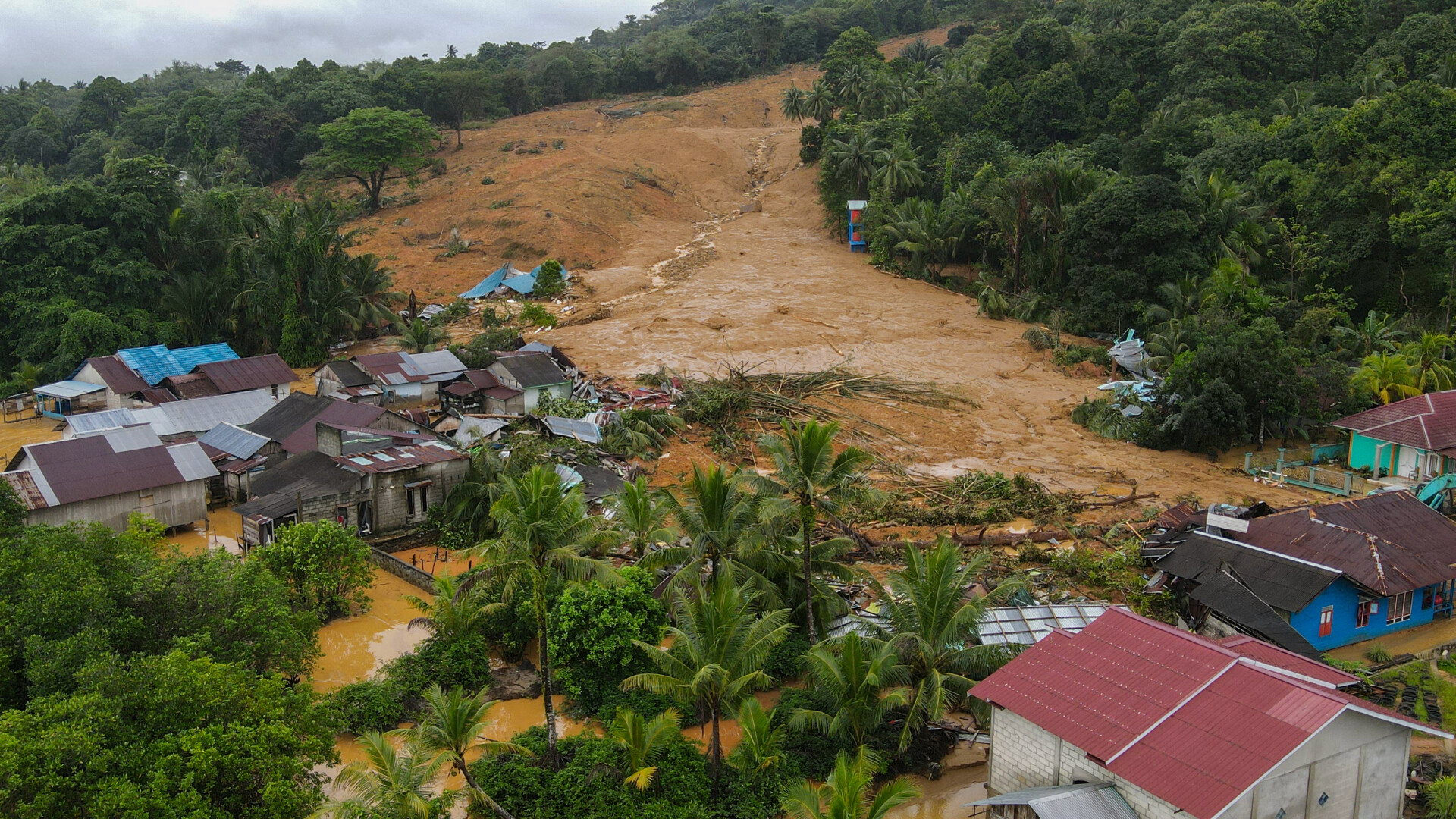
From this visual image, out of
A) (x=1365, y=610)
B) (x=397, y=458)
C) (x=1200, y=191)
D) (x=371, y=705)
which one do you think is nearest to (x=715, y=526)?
(x=371, y=705)

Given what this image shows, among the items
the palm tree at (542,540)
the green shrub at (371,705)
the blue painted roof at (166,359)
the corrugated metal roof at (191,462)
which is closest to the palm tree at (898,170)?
the blue painted roof at (166,359)

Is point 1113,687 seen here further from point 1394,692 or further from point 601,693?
point 601,693

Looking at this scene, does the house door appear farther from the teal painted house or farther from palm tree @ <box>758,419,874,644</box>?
palm tree @ <box>758,419,874,644</box>

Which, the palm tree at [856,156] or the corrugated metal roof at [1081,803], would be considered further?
the palm tree at [856,156]

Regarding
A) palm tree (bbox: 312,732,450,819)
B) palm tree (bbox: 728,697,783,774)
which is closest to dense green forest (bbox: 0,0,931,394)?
palm tree (bbox: 312,732,450,819)

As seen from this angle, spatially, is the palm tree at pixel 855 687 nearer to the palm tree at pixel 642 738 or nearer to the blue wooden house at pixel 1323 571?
the palm tree at pixel 642 738

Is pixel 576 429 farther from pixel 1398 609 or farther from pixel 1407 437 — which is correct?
pixel 1407 437
